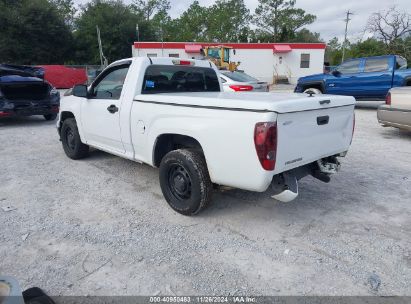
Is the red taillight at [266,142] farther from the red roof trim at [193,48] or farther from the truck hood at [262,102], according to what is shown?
the red roof trim at [193,48]

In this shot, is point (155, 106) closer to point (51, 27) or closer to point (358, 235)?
point (358, 235)

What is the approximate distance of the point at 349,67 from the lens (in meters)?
11.4

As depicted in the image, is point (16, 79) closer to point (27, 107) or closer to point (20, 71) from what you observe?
point (27, 107)

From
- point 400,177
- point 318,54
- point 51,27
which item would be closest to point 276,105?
point 400,177

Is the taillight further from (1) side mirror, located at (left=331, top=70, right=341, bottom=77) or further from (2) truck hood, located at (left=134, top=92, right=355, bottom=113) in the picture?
(1) side mirror, located at (left=331, top=70, right=341, bottom=77)

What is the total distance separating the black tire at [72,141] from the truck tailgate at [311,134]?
12.6 feet

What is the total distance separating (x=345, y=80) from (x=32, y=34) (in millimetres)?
33749

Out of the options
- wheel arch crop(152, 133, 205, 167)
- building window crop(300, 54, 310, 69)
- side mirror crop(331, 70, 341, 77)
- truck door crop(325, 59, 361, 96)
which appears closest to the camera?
wheel arch crop(152, 133, 205, 167)

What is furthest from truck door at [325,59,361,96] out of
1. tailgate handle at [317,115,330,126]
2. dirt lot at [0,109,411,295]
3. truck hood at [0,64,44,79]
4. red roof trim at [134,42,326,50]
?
red roof trim at [134,42,326,50]

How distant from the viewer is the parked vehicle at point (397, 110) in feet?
22.0

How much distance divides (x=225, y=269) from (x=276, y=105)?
4.75ft

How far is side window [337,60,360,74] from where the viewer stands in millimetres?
11211

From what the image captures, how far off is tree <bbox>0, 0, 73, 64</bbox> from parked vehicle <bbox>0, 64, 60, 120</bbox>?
2795 cm

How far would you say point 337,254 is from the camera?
9.66 ft
